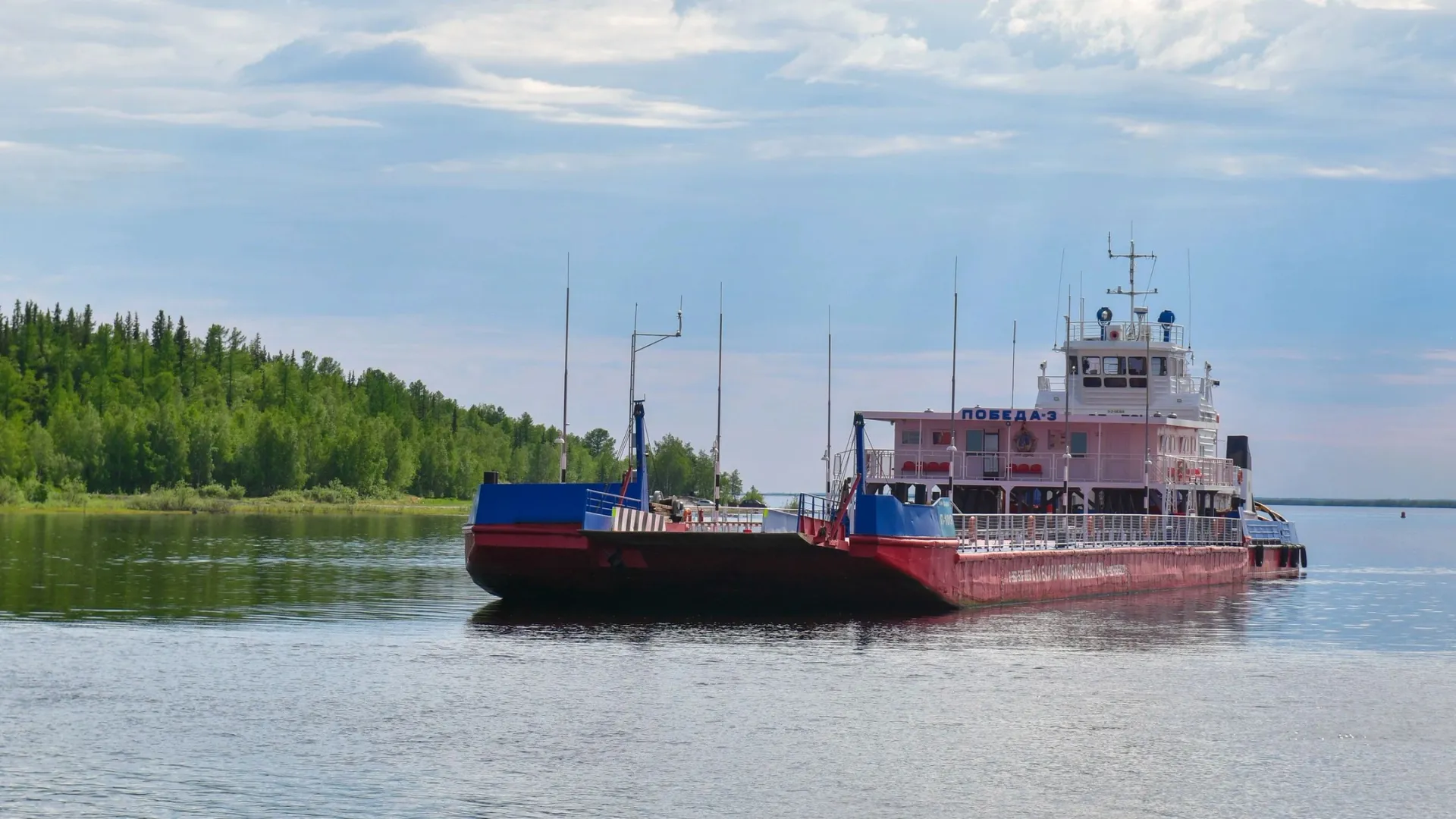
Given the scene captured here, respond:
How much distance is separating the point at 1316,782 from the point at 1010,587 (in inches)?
985

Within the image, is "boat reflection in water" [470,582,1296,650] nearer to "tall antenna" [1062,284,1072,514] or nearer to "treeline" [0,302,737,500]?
"tall antenna" [1062,284,1072,514]

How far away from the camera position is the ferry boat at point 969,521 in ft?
139

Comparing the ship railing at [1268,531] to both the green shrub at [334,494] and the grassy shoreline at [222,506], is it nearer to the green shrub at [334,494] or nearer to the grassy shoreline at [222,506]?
the grassy shoreline at [222,506]

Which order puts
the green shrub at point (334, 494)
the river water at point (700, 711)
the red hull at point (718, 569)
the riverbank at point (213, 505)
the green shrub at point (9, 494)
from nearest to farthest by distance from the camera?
1. the river water at point (700, 711)
2. the red hull at point (718, 569)
3. the green shrub at point (9, 494)
4. the riverbank at point (213, 505)
5. the green shrub at point (334, 494)

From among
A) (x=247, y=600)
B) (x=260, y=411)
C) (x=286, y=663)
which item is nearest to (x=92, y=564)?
(x=247, y=600)

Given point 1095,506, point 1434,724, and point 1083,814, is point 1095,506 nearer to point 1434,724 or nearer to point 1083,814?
point 1434,724

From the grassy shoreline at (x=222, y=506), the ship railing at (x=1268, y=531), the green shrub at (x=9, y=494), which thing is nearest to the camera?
the ship railing at (x=1268, y=531)

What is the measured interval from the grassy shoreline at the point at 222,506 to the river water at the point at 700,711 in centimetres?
9099

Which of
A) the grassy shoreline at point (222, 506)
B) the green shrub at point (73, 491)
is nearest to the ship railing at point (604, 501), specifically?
the grassy shoreline at point (222, 506)

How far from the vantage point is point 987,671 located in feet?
116

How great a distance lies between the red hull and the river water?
3.19 ft

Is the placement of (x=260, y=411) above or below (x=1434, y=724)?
above

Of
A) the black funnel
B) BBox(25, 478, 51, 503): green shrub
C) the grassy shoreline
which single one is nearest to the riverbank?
the grassy shoreline

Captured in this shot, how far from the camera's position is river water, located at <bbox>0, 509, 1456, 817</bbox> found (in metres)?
23.6
